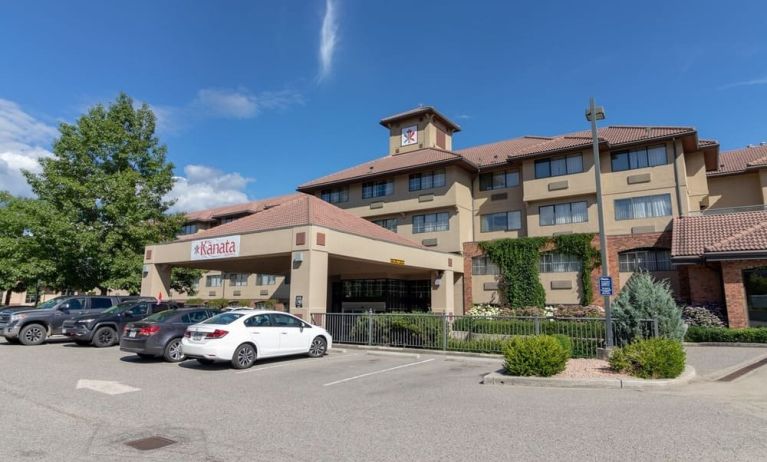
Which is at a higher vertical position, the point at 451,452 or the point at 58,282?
the point at 58,282

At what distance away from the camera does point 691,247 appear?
72.4ft

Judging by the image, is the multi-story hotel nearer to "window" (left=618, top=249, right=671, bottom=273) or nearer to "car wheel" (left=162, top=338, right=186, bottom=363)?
"window" (left=618, top=249, right=671, bottom=273)

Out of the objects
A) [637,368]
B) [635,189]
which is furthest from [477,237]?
[637,368]

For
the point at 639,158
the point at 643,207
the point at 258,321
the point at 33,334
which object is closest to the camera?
the point at 258,321

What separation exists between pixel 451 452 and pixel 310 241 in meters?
13.8

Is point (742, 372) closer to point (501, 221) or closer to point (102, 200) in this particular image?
point (501, 221)

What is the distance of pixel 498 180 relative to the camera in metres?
33.9

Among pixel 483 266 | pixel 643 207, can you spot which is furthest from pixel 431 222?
pixel 643 207

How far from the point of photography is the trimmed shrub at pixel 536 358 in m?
10.8

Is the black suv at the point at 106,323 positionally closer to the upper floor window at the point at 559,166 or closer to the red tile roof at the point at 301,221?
the red tile roof at the point at 301,221

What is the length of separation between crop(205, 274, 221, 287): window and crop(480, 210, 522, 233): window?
97.8ft

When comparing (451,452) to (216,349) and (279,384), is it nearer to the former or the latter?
(279,384)

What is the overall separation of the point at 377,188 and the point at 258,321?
2403cm

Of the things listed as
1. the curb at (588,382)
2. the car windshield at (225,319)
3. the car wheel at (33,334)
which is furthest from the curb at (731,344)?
the car wheel at (33,334)
